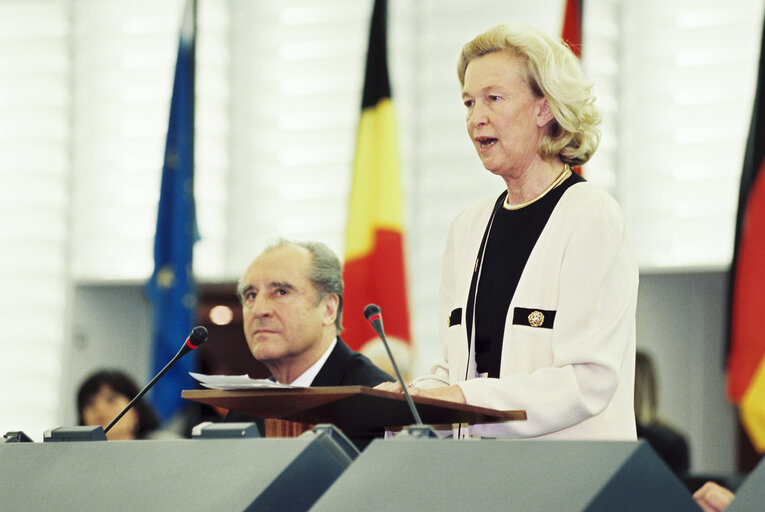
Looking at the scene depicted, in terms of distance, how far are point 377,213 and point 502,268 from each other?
4.30m

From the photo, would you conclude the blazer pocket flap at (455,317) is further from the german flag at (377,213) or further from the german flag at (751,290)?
the german flag at (377,213)

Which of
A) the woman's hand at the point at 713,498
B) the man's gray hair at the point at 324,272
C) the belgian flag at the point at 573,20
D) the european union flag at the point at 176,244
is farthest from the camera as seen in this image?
the european union flag at the point at 176,244

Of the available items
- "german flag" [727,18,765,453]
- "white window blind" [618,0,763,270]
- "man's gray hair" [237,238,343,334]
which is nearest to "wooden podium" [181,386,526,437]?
"man's gray hair" [237,238,343,334]

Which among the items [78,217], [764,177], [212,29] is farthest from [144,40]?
[764,177]

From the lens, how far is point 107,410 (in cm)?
560

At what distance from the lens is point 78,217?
7.96m

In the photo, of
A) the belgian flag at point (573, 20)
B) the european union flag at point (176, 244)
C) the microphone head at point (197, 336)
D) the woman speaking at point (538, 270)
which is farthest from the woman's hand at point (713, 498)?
the european union flag at point (176, 244)

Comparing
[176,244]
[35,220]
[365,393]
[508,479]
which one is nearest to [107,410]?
[176,244]

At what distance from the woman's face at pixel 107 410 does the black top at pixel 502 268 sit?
11.3ft

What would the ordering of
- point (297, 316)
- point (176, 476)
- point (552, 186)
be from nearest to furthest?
point (176, 476) < point (552, 186) < point (297, 316)

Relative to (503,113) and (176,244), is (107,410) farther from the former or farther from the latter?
(503,113)

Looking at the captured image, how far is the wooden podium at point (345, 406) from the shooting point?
189cm

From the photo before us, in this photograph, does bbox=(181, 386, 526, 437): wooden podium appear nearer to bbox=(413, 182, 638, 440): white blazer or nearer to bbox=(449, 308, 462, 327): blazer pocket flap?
bbox=(413, 182, 638, 440): white blazer

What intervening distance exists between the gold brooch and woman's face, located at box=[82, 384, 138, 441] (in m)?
3.58
